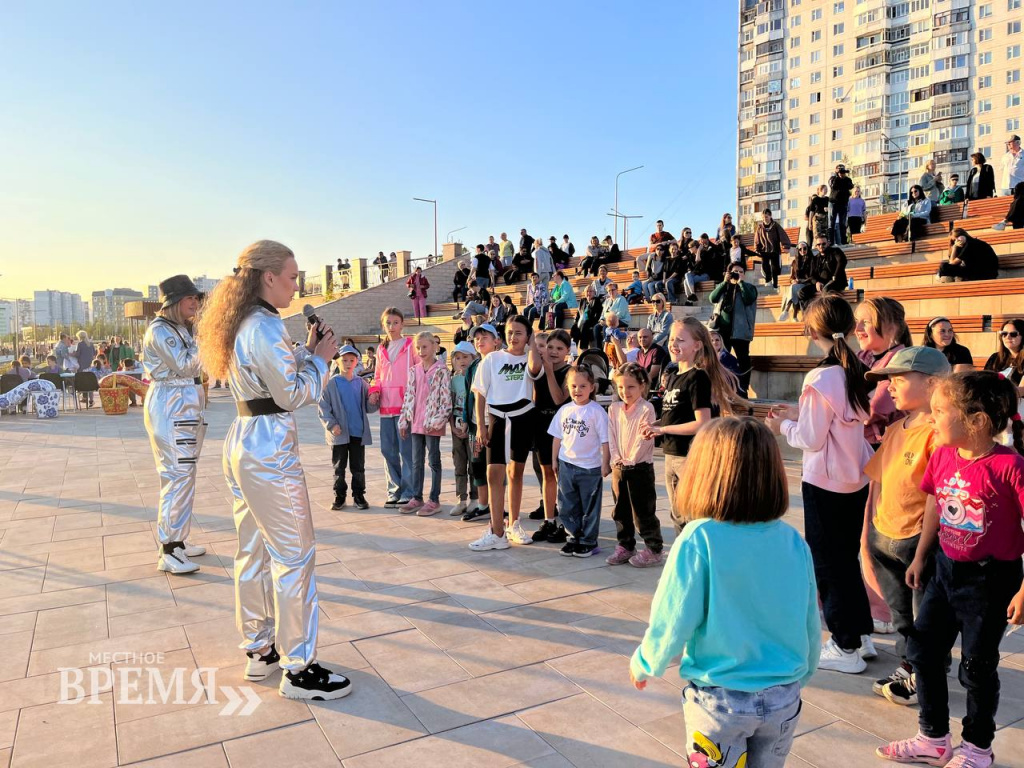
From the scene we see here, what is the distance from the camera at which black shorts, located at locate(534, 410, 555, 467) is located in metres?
6.01

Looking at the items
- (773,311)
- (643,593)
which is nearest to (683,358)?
(643,593)

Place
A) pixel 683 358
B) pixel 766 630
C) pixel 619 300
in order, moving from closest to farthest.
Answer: pixel 766 630, pixel 683 358, pixel 619 300

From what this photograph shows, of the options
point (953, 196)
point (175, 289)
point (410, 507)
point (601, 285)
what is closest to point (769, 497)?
point (175, 289)

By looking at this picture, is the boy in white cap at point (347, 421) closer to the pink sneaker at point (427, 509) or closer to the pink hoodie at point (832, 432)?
the pink sneaker at point (427, 509)

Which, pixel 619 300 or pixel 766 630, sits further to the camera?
pixel 619 300

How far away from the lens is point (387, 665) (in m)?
3.75

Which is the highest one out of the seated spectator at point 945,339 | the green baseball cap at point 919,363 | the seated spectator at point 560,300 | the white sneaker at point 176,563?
the seated spectator at point 560,300

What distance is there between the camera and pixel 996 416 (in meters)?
2.57

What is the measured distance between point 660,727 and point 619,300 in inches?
412

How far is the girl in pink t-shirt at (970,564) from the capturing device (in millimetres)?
2594

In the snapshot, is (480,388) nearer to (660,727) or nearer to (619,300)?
(660,727)

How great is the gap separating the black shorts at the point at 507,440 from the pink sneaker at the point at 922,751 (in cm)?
339

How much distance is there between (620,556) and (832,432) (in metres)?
2.24

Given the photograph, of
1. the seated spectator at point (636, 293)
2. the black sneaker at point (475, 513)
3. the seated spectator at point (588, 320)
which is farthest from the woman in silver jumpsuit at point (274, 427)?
the seated spectator at point (636, 293)
